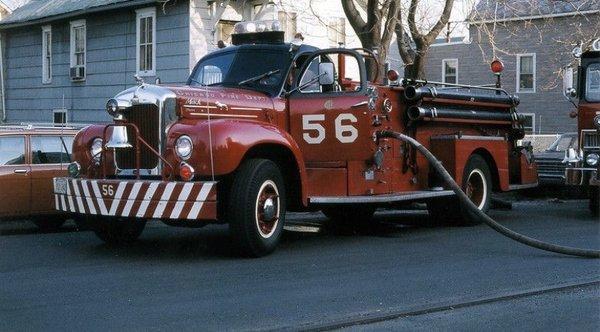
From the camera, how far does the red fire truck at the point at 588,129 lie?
13266 mm

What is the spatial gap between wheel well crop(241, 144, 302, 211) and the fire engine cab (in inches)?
0.6

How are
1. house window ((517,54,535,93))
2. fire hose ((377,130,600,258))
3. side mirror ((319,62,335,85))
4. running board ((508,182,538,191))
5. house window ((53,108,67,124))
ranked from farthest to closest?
house window ((517,54,535,93)), house window ((53,108,67,124)), running board ((508,182,538,191)), side mirror ((319,62,335,85)), fire hose ((377,130,600,258))

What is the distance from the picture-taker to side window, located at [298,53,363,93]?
10.4 metres

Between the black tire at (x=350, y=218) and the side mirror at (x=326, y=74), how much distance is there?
2507mm

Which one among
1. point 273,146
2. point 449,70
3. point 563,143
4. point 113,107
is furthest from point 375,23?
point 449,70

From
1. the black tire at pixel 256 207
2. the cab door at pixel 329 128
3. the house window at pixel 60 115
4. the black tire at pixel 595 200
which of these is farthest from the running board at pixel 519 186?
the house window at pixel 60 115

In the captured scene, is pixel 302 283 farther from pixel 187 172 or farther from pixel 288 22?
pixel 288 22

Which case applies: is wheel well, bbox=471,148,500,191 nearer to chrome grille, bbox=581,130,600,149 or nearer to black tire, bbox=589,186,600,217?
chrome grille, bbox=581,130,600,149

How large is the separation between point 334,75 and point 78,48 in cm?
1457

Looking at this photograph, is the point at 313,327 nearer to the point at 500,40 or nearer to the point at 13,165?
the point at 13,165

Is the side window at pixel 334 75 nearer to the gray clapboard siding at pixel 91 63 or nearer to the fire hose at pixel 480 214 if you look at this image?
the fire hose at pixel 480 214

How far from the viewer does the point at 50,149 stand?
39.4 ft

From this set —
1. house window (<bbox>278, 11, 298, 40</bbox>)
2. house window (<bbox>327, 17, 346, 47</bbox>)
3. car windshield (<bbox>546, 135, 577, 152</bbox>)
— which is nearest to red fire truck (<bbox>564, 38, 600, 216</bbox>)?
car windshield (<bbox>546, 135, 577, 152</bbox>)

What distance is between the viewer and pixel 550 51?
31656mm
